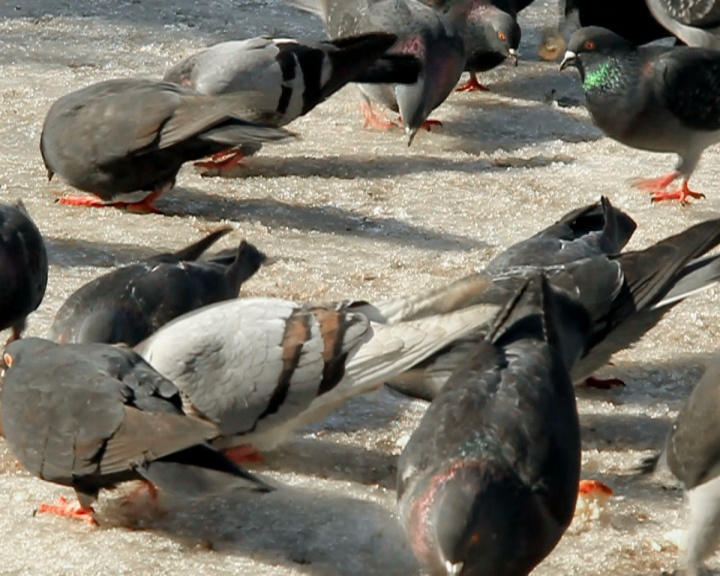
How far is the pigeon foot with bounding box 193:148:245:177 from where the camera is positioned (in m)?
7.75

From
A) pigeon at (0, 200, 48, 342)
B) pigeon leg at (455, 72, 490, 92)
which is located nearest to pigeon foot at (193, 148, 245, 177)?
pigeon leg at (455, 72, 490, 92)

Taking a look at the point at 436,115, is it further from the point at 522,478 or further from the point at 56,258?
the point at 522,478

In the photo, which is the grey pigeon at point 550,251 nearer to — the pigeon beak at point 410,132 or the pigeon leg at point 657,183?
the pigeon leg at point 657,183

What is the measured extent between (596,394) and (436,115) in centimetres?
416

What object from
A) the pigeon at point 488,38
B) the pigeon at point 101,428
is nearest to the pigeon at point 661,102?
the pigeon at point 488,38

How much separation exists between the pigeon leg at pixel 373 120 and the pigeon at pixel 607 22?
2047 millimetres

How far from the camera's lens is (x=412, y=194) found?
7.62 m

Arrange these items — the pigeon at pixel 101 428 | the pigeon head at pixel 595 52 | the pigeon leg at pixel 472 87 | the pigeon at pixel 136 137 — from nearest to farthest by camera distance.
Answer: the pigeon at pixel 101 428
the pigeon at pixel 136 137
the pigeon head at pixel 595 52
the pigeon leg at pixel 472 87

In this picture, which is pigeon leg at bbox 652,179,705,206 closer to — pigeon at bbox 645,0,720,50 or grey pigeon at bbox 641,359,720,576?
pigeon at bbox 645,0,720,50

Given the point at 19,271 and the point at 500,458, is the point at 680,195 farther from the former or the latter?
the point at 500,458

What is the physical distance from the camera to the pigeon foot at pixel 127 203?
23.1 ft

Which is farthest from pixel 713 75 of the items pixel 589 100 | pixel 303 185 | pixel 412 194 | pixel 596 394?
pixel 596 394

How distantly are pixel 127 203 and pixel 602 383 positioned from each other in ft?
8.90

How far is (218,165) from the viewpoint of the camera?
25.4 ft
